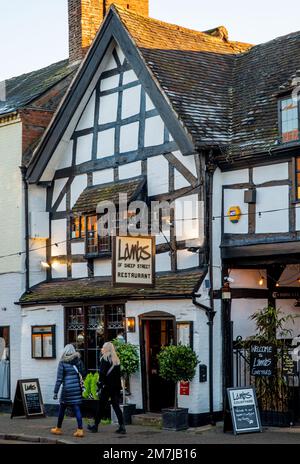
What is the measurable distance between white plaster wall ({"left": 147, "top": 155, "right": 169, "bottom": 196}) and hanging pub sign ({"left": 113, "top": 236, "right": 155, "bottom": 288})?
2.07 m

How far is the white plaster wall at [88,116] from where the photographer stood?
24688 millimetres

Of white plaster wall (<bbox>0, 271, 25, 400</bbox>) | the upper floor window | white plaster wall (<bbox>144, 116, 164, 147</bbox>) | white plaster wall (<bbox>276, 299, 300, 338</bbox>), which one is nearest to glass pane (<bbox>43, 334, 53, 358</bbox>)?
white plaster wall (<bbox>0, 271, 25, 400</bbox>)

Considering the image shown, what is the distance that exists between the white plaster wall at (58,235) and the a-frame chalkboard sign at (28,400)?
13.3 feet

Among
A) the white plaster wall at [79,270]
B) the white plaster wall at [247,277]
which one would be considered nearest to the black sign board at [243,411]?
the white plaster wall at [247,277]

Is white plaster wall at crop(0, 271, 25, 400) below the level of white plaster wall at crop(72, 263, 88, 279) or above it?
below

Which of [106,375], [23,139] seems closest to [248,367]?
[106,375]

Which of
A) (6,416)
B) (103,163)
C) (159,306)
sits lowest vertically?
(6,416)

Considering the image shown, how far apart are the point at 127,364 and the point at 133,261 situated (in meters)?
2.52

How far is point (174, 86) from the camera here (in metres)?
22.7

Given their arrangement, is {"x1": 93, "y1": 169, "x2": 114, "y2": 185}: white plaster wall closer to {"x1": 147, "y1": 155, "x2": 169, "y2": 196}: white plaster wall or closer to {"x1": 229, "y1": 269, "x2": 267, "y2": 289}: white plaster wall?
{"x1": 147, "y1": 155, "x2": 169, "y2": 196}: white plaster wall

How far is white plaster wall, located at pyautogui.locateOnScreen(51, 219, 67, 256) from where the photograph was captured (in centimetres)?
2531

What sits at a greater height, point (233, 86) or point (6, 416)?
point (233, 86)
